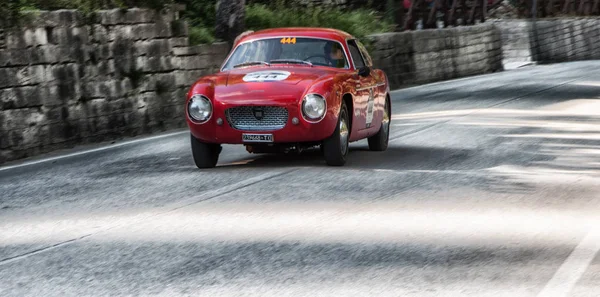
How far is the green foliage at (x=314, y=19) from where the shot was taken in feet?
82.0

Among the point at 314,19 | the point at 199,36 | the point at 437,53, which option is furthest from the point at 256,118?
the point at 437,53

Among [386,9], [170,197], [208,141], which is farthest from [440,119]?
[386,9]

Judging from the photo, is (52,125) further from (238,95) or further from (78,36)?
(238,95)

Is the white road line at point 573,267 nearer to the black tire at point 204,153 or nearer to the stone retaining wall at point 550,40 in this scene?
the black tire at point 204,153

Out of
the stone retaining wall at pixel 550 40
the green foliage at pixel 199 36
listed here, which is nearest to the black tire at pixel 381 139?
the green foliage at pixel 199 36

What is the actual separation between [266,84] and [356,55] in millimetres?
2015

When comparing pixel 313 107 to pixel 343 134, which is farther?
pixel 343 134

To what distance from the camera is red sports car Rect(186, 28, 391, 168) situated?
11.8 metres

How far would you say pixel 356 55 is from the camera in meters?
13.6

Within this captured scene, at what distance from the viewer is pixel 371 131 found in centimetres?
1350

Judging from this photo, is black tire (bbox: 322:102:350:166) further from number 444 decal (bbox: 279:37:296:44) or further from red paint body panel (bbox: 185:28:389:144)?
number 444 decal (bbox: 279:37:296:44)

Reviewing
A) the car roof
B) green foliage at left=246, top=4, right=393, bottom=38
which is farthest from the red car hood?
green foliage at left=246, top=4, right=393, bottom=38

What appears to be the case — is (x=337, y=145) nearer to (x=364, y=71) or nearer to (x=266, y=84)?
(x=266, y=84)

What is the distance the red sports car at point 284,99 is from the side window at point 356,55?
0.13 meters
